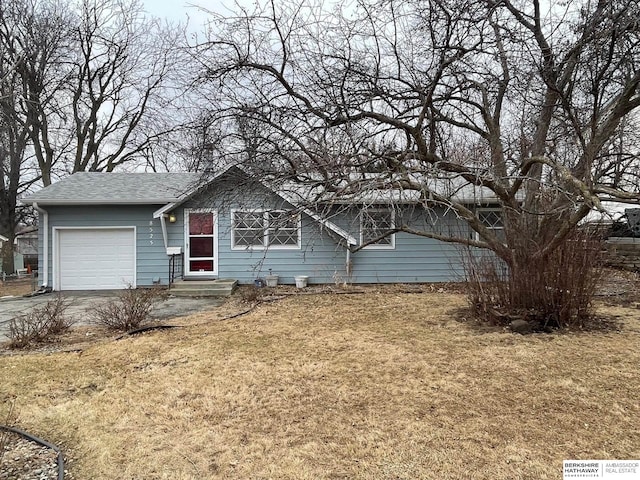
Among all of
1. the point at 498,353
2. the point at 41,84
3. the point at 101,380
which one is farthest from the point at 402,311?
the point at 41,84

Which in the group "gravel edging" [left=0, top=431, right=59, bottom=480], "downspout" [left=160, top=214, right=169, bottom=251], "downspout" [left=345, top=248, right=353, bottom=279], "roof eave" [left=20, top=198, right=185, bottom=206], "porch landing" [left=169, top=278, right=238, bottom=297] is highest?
"roof eave" [left=20, top=198, right=185, bottom=206]

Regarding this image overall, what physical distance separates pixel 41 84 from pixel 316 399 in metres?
20.6

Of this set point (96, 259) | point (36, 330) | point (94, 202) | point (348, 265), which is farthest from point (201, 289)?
point (36, 330)

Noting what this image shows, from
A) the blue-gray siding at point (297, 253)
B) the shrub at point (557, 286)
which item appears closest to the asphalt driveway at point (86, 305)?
the blue-gray siding at point (297, 253)

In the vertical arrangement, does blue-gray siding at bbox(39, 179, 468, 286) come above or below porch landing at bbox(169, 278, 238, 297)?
above

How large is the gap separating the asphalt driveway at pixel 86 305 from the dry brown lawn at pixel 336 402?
6.65ft

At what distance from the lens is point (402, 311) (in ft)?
25.3

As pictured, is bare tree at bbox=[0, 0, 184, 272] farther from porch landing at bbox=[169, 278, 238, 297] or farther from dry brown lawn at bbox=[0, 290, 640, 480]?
dry brown lawn at bbox=[0, 290, 640, 480]

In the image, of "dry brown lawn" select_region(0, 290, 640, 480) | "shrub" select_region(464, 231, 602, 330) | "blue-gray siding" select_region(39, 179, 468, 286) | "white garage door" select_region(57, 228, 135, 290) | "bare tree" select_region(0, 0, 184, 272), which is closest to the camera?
"dry brown lawn" select_region(0, 290, 640, 480)

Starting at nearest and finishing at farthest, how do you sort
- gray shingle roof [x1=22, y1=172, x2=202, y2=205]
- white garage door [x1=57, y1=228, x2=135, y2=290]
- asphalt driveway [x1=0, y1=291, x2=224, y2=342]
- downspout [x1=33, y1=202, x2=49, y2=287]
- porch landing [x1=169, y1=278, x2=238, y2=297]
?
asphalt driveway [x1=0, y1=291, x2=224, y2=342] → porch landing [x1=169, y1=278, x2=238, y2=297] → gray shingle roof [x1=22, y1=172, x2=202, y2=205] → downspout [x1=33, y1=202, x2=49, y2=287] → white garage door [x1=57, y1=228, x2=135, y2=290]

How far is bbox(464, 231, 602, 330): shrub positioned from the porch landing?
633 cm

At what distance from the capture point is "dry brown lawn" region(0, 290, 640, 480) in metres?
2.76

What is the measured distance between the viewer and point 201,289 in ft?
33.7

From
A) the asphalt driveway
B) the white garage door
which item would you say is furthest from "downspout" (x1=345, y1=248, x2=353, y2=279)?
the white garage door
